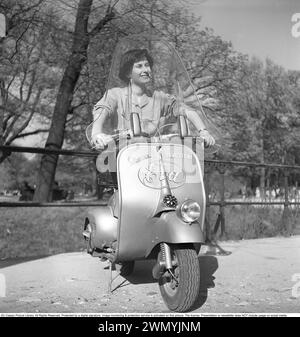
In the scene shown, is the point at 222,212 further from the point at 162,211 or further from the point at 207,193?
the point at 162,211

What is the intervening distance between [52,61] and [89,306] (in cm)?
1221

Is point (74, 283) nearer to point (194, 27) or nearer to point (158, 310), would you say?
point (158, 310)

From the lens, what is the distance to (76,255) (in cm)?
530

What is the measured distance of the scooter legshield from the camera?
3248mm

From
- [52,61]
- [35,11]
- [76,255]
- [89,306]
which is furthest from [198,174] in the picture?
[52,61]

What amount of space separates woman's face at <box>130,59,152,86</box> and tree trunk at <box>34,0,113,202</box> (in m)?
5.63

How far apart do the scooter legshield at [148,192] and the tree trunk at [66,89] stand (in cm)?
601

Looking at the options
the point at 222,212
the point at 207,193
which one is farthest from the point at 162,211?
the point at 222,212

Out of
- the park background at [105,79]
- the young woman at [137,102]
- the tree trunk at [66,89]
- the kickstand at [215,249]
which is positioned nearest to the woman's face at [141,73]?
the young woman at [137,102]

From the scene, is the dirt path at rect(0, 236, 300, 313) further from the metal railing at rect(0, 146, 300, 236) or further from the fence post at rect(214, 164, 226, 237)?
the fence post at rect(214, 164, 226, 237)

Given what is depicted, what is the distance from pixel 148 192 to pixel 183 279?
659mm

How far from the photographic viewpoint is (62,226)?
716cm

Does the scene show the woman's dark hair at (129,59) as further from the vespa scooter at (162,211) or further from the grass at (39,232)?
the grass at (39,232)

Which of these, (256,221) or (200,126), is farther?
(256,221)
